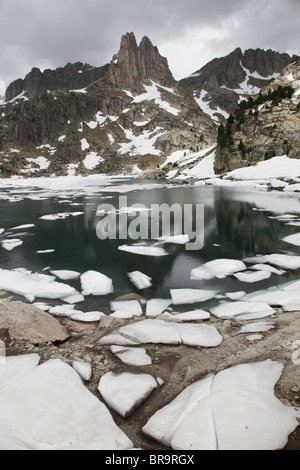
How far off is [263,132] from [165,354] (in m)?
63.2

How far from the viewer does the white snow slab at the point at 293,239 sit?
15811 millimetres

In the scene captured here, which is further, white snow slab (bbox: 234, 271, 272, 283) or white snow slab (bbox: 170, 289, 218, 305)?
white snow slab (bbox: 234, 271, 272, 283)

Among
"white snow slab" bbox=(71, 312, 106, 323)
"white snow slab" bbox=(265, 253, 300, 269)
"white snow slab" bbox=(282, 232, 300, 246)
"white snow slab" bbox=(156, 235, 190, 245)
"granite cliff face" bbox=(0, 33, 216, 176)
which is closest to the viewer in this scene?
"white snow slab" bbox=(71, 312, 106, 323)

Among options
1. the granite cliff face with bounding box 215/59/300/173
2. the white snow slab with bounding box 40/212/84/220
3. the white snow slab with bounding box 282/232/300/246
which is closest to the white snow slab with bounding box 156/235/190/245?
the white snow slab with bounding box 282/232/300/246

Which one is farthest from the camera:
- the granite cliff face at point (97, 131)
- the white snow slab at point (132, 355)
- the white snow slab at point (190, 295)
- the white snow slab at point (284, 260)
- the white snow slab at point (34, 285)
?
the granite cliff face at point (97, 131)

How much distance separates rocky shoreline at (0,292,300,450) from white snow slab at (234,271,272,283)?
141 inches

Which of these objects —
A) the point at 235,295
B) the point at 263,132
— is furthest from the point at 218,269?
the point at 263,132

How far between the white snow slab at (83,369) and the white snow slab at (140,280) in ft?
17.4

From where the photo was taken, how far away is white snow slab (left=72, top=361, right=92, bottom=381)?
199 inches

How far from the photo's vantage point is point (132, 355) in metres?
5.75

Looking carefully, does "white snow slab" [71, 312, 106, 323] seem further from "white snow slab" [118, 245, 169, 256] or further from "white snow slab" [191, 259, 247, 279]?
"white snow slab" [118, 245, 169, 256]

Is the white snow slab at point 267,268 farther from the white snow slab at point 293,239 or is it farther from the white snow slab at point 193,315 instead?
the white snow slab at point 193,315

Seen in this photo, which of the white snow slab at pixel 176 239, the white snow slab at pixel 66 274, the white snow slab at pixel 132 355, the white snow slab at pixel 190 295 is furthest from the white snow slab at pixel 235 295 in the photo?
the white snow slab at pixel 176 239

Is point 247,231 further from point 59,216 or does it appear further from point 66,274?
point 59,216
